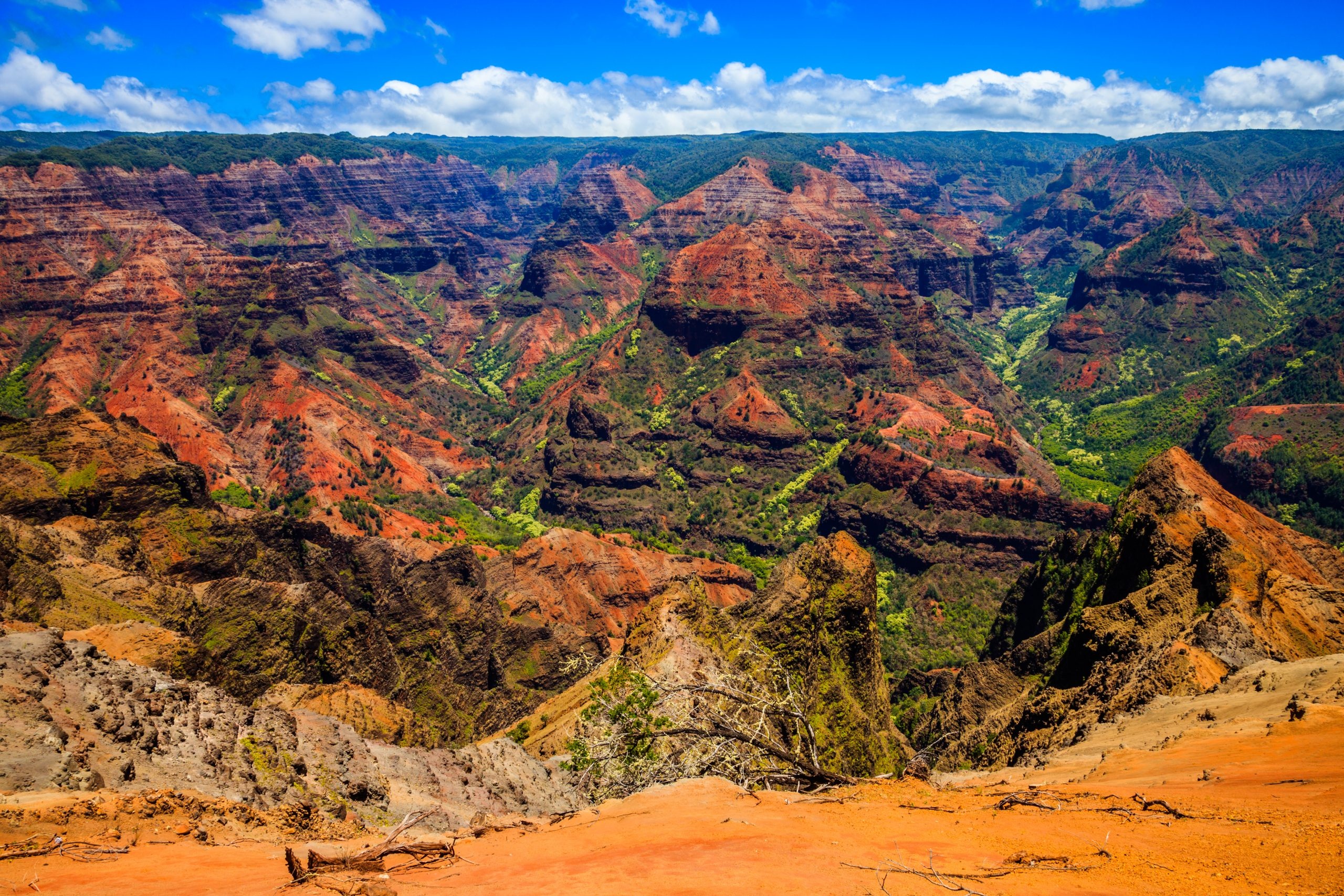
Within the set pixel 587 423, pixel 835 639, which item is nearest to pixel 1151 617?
pixel 835 639

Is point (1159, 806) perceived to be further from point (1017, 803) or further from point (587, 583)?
point (587, 583)

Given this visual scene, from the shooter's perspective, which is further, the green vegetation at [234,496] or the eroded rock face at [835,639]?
the green vegetation at [234,496]

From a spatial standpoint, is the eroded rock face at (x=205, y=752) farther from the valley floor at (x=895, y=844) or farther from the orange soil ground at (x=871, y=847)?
the orange soil ground at (x=871, y=847)

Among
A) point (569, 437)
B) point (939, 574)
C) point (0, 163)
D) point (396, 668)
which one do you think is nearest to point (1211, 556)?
point (396, 668)

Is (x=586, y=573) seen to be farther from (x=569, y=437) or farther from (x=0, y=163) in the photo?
(x=0, y=163)

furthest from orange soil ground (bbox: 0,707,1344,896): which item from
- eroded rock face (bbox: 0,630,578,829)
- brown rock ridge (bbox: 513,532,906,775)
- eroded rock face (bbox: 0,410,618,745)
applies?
eroded rock face (bbox: 0,410,618,745)

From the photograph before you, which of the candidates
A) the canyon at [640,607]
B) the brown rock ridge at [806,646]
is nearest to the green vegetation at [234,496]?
the canyon at [640,607]
